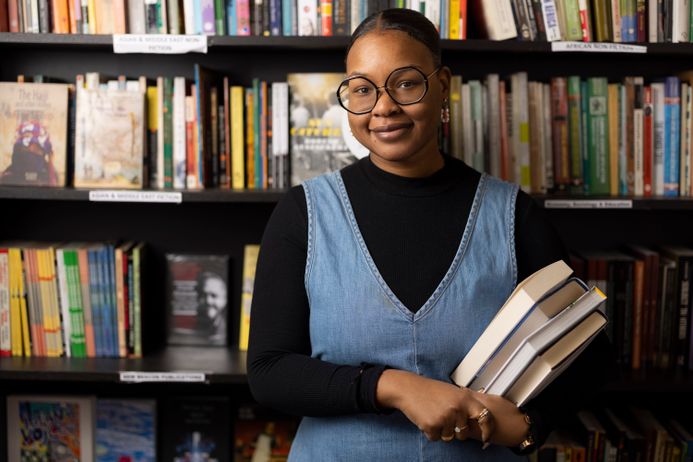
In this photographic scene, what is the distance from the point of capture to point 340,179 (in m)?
1.58

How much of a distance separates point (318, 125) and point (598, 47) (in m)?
0.77

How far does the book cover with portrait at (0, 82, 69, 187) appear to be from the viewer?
2203 millimetres

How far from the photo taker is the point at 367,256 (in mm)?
Result: 1483

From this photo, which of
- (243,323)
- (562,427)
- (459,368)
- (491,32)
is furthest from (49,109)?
(562,427)

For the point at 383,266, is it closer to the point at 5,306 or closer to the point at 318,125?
the point at 318,125

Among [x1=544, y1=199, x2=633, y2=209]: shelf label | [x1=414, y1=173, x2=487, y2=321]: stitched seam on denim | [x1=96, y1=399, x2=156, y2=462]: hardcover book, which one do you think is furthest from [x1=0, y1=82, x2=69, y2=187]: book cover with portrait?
[x1=544, y1=199, x2=633, y2=209]: shelf label

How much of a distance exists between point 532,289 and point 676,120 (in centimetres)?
119

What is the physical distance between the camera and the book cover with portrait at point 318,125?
7.25 ft

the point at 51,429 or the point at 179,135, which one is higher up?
the point at 179,135

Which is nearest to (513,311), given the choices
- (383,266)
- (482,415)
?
(482,415)

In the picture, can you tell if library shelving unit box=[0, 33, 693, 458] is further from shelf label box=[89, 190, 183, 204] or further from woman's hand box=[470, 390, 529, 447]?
woman's hand box=[470, 390, 529, 447]

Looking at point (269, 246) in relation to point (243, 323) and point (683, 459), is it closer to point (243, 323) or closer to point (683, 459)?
point (243, 323)

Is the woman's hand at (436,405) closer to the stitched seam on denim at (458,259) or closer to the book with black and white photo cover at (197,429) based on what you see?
the stitched seam on denim at (458,259)

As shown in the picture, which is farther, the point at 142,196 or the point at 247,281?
the point at 247,281
